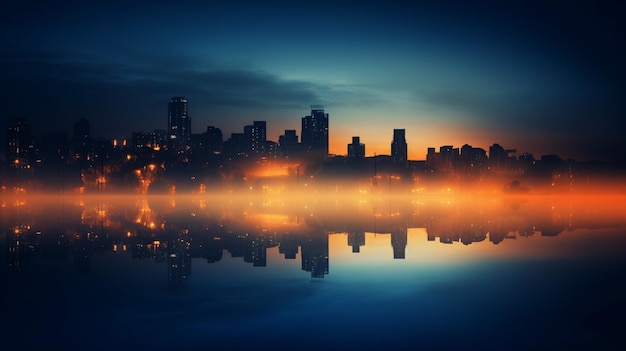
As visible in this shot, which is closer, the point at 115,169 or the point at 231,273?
the point at 231,273

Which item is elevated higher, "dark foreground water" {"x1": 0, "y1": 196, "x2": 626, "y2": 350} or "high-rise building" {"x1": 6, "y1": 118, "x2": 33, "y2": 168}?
"high-rise building" {"x1": 6, "y1": 118, "x2": 33, "y2": 168}

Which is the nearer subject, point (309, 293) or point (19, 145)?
point (309, 293)

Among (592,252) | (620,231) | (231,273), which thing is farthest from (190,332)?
(620,231)

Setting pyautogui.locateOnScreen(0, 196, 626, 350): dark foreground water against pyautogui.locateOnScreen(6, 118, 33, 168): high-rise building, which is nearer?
pyautogui.locateOnScreen(0, 196, 626, 350): dark foreground water

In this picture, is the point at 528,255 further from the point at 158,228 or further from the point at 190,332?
the point at 158,228
